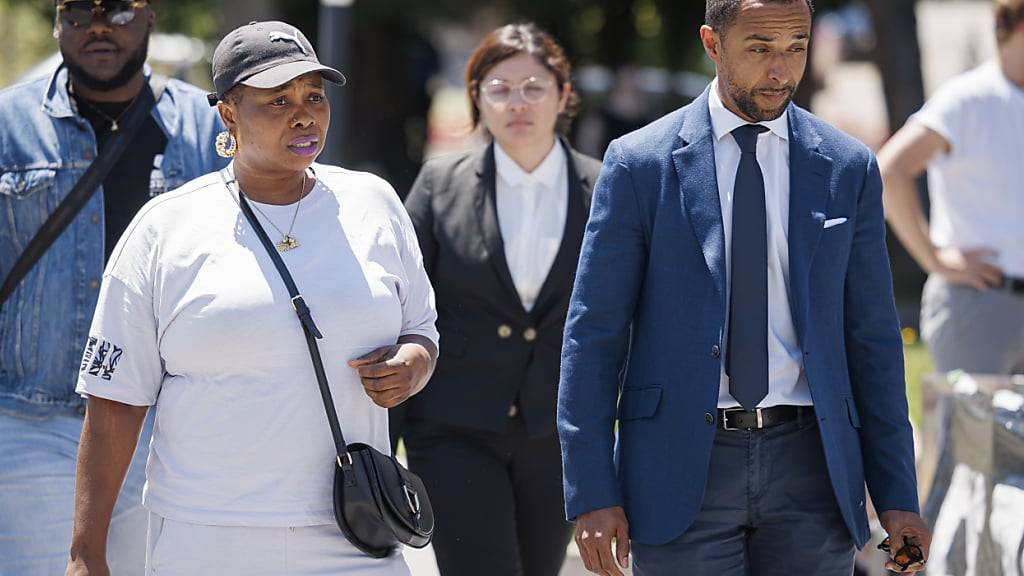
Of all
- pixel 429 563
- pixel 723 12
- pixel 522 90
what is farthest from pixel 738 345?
pixel 429 563

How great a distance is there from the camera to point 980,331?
6461 millimetres

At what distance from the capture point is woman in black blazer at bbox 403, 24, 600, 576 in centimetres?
507

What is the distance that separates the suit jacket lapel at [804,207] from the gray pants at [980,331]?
9.47ft

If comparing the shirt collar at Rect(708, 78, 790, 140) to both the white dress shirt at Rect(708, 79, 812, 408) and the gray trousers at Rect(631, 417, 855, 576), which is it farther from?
the gray trousers at Rect(631, 417, 855, 576)

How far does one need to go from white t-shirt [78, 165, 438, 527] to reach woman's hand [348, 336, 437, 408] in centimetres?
4

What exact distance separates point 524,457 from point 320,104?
1.81m

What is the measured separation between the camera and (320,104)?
3.76 metres

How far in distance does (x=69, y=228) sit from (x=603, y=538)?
2.00 metres

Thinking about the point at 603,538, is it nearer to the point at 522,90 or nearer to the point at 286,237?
the point at 286,237

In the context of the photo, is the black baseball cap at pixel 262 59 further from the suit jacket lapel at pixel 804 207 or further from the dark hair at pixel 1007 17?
the dark hair at pixel 1007 17

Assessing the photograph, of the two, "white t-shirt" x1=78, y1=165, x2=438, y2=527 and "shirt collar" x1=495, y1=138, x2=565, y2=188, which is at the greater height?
"shirt collar" x1=495, y1=138, x2=565, y2=188

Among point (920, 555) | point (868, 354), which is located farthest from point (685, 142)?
point (920, 555)

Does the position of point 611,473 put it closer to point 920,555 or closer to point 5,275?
point 920,555

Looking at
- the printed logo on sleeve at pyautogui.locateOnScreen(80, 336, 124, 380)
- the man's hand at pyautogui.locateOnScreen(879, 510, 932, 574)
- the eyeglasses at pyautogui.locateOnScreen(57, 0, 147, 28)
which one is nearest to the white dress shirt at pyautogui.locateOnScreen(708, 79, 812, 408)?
the man's hand at pyautogui.locateOnScreen(879, 510, 932, 574)
